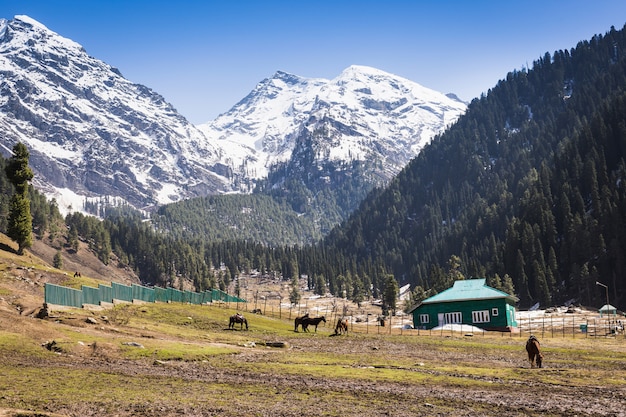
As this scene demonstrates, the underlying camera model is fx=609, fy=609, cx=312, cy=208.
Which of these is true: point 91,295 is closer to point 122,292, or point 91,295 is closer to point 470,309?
point 122,292

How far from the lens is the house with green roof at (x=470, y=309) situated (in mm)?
105750

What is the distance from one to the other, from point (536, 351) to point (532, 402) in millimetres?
15132

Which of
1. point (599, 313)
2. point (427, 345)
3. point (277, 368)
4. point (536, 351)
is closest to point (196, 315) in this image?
point (427, 345)

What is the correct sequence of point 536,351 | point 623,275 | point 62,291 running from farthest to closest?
point 623,275
point 62,291
point 536,351

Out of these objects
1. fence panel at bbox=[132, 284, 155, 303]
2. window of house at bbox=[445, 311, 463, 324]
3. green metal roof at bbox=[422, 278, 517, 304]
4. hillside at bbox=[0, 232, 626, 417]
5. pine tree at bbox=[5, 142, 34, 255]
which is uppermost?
pine tree at bbox=[5, 142, 34, 255]

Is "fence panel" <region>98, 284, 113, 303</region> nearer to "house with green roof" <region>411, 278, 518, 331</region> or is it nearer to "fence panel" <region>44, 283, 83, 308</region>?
"fence panel" <region>44, 283, 83, 308</region>

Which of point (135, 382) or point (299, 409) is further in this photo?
point (135, 382)


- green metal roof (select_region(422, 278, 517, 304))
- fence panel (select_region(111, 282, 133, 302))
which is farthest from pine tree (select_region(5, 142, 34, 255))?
green metal roof (select_region(422, 278, 517, 304))

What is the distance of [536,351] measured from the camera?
40.4 m

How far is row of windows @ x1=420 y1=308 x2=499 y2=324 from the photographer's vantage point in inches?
4200

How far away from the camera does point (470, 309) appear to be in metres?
109

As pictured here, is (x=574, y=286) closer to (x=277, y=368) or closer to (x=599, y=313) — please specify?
(x=599, y=313)

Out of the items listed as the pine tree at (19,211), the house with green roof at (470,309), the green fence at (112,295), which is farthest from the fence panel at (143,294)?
the house with green roof at (470,309)

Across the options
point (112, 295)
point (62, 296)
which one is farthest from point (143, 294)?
point (62, 296)
